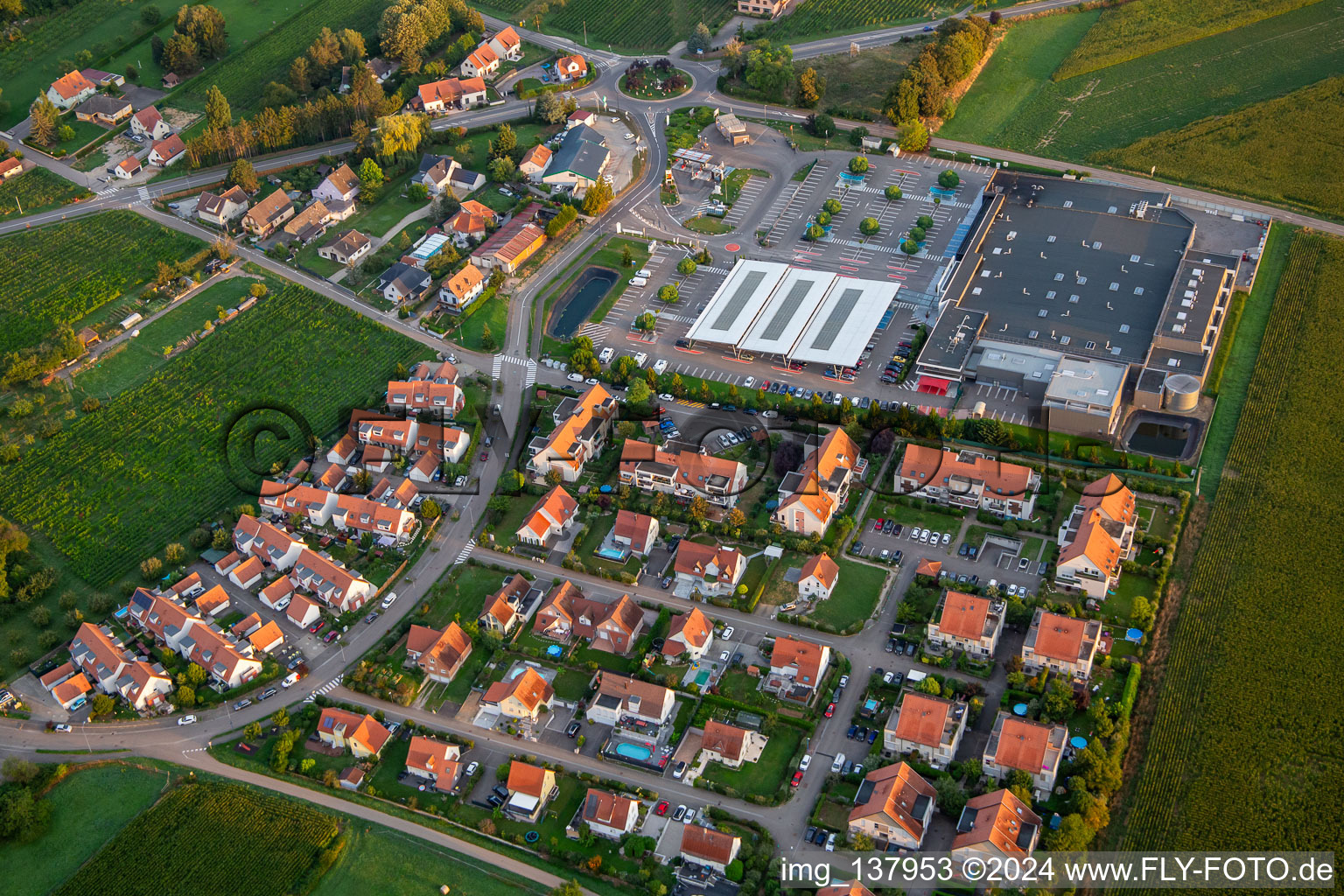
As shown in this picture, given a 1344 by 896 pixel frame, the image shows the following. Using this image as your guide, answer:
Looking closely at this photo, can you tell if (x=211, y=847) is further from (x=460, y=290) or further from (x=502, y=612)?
(x=460, y=290)

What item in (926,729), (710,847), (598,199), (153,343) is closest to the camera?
(710,847)

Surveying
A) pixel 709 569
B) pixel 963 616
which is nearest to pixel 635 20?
pixel 709 569

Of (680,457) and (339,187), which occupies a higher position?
(339,187)

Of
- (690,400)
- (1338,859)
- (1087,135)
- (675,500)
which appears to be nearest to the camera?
(1338,859)

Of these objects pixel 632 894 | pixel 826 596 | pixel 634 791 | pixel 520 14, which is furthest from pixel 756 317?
Answer: pixel 520 14

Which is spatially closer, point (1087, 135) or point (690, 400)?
point (690, 400)

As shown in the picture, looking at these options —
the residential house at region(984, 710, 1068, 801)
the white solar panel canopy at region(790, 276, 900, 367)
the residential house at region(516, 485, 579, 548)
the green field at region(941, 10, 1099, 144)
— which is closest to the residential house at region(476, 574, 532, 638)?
the residential house at region(516, 485, 579, 548)

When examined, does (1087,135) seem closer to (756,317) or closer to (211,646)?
(756,317)
